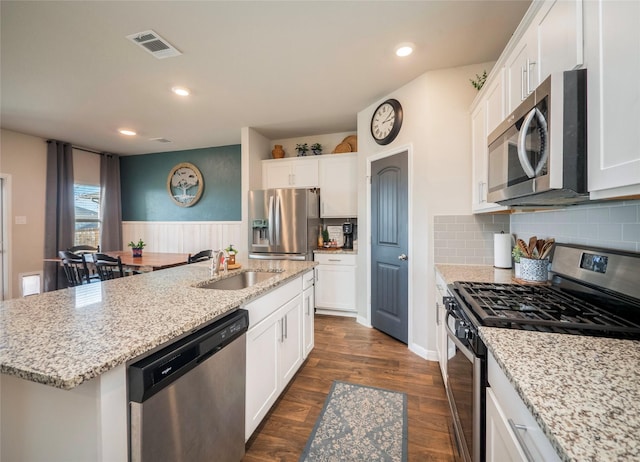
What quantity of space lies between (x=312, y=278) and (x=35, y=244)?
469 cm

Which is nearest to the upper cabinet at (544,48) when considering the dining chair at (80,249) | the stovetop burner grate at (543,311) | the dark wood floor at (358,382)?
the stovetop burner grate at (543,311)

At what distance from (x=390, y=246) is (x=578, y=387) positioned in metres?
2.37

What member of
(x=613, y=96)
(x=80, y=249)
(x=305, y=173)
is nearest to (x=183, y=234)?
(x=80, y=249)

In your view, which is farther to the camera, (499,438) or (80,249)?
(80,249)

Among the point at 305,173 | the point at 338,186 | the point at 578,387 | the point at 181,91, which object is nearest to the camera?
the point at 578,387

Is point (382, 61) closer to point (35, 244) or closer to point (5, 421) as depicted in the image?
point (5, 421)

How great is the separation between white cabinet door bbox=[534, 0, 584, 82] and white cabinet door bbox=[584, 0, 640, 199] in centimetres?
4

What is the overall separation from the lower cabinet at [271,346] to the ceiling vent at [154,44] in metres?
2.04

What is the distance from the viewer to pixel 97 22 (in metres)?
1.90

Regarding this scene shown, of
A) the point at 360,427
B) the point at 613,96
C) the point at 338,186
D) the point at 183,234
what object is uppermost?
the point at 338,186

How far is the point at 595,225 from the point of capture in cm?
142

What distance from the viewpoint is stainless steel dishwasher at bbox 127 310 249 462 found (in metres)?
0.86

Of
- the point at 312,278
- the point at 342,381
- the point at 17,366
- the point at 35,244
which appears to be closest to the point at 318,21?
the point at 312,278

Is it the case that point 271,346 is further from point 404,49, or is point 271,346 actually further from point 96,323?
point 404,49
